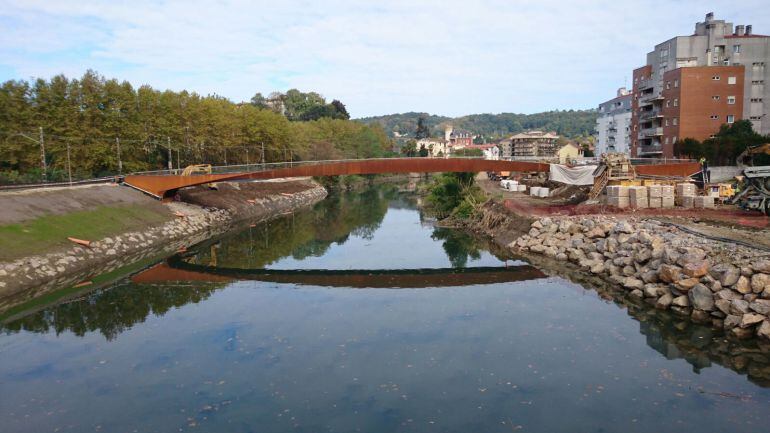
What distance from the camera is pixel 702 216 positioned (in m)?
32.1

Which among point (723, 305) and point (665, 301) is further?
point (665, 301)

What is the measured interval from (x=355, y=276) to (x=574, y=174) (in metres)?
22.2

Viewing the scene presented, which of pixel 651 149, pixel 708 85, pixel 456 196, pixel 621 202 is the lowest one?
pixel 456 196

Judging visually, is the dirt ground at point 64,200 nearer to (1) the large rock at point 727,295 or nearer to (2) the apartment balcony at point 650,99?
(1) the large rock at point 727,295

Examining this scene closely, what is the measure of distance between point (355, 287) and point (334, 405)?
1301cm

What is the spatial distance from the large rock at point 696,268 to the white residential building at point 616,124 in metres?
86.5

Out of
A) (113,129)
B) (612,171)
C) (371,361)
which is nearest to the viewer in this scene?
(371,361)

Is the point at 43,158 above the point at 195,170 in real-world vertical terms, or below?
above

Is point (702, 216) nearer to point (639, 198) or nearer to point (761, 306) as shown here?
point (639, 198)

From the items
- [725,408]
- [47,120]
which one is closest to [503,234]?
[725,408]

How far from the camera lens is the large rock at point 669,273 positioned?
2191 centimetres

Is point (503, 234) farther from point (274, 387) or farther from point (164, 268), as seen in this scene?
point (274, 387)

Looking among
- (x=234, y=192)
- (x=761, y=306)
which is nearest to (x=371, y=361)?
(x=761, y=306)

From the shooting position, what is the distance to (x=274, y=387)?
1541cm
